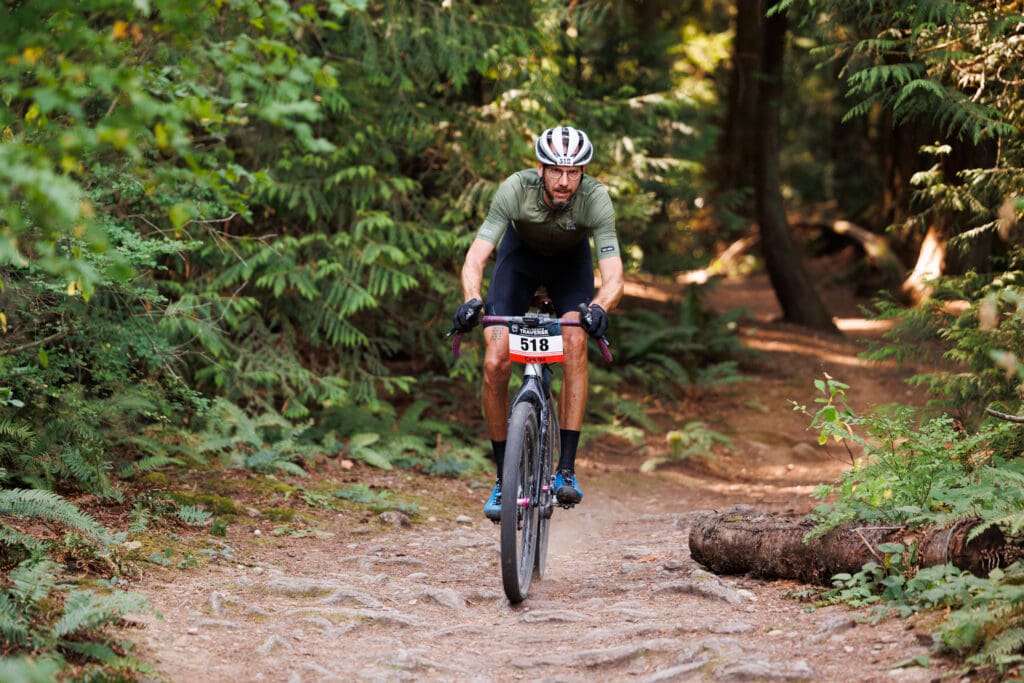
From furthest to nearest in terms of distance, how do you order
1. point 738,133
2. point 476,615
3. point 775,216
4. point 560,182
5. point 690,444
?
point 738,133
point 775,216
point 690,444
point 560,182
point 476,615

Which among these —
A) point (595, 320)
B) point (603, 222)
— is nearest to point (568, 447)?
point (595, 320)

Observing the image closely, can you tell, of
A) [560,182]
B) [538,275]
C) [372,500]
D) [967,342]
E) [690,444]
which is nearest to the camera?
[560,182]

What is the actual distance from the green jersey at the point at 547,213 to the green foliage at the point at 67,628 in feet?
10.4

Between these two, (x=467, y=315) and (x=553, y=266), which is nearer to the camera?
(x=467, y=315)

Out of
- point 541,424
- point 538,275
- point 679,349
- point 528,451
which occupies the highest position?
point 679,349

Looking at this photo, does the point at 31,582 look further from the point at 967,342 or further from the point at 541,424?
the point at 967,342

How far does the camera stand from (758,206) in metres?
17.4

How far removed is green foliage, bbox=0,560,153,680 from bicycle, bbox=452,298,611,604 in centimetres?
202

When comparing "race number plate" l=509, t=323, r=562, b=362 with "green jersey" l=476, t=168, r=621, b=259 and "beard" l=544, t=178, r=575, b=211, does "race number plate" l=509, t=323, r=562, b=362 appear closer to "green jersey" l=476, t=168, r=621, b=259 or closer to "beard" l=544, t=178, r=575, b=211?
"green jersey" l=476, t=168, r=621, b=259

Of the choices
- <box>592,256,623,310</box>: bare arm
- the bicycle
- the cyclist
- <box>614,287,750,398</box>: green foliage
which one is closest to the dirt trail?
the bicycle

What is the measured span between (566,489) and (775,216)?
1219 centimetres

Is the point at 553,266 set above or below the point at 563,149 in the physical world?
below

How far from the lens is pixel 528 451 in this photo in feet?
19.9

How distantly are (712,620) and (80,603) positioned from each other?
315 cm
